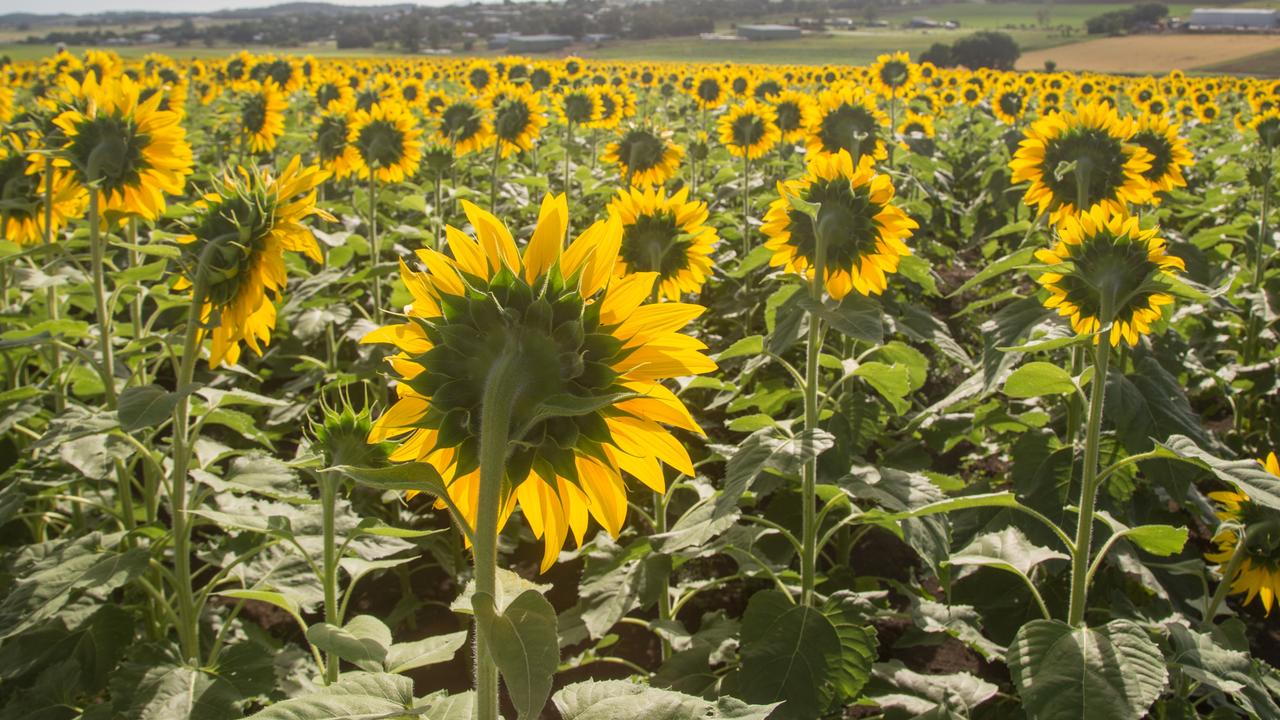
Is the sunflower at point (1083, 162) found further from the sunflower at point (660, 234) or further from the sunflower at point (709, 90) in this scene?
the sunflower at point (709, 90)

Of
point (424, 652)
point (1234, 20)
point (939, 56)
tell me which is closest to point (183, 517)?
point (424, 652)

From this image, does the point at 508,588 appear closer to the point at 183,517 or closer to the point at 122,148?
Result: the point at 183,517

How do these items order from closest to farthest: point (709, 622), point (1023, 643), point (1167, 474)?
point (1023, 643) < point (1167, 474) < point (709, 622)

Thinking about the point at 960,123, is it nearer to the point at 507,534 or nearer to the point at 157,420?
the point at 507,534

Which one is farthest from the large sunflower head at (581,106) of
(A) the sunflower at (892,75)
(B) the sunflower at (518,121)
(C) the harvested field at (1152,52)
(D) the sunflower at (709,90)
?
(C) the harvested field at (1152,52)

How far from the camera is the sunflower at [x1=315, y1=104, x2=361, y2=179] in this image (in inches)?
227

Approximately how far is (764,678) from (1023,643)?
1.98 feet

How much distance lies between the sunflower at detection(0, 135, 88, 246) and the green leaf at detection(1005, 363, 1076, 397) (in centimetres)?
293

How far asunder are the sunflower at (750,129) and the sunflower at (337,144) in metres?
2.73

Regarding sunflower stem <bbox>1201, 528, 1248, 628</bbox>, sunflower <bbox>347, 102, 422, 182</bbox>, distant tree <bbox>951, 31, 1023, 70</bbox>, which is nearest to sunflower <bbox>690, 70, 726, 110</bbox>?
sunflower <bbox>347, 102, 422, 182</bbox>

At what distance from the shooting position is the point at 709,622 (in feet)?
9.87

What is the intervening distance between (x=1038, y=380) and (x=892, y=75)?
9660 millimetres

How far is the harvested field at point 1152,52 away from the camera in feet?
125

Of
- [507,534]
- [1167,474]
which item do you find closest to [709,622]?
[507,534]
